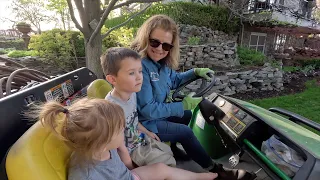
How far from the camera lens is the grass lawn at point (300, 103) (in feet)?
16.1

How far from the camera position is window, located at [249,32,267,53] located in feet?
38.9

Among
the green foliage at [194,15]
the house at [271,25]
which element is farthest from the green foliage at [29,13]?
the house at [271,25]

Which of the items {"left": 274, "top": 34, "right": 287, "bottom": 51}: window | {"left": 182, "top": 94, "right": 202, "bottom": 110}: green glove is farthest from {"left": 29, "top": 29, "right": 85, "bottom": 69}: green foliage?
{"left": 274, "top": 34, "right": 287, "bottom": 51}: window

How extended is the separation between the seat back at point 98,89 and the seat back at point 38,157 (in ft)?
1.80

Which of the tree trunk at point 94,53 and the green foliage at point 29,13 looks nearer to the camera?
the tree trunk at point 94,53

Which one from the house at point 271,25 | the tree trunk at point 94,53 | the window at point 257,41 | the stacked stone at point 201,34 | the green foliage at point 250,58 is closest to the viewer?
the tree trunk at point 94,53

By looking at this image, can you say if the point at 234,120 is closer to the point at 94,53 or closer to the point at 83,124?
the point at 83,124

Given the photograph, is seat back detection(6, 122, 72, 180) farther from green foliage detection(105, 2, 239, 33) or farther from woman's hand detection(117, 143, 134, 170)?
green foliage detection(105, 2, 239, 33)

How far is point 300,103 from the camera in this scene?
18.4 ft

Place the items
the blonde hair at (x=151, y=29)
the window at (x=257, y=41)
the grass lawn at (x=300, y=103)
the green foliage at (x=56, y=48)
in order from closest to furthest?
the blonde hair at (x=151, y=29), the grass lawn at (x=300, y=103), the green foliage at (x=56, y=48), the window at (x=257, y=41)

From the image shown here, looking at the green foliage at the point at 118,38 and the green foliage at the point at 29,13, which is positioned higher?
the green foliage at the point at 29,13

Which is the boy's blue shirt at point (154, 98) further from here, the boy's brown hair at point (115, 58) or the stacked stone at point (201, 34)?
the stacked stone at point (201, 34)

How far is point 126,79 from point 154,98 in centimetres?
42

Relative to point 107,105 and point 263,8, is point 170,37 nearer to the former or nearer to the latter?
point 107,105
